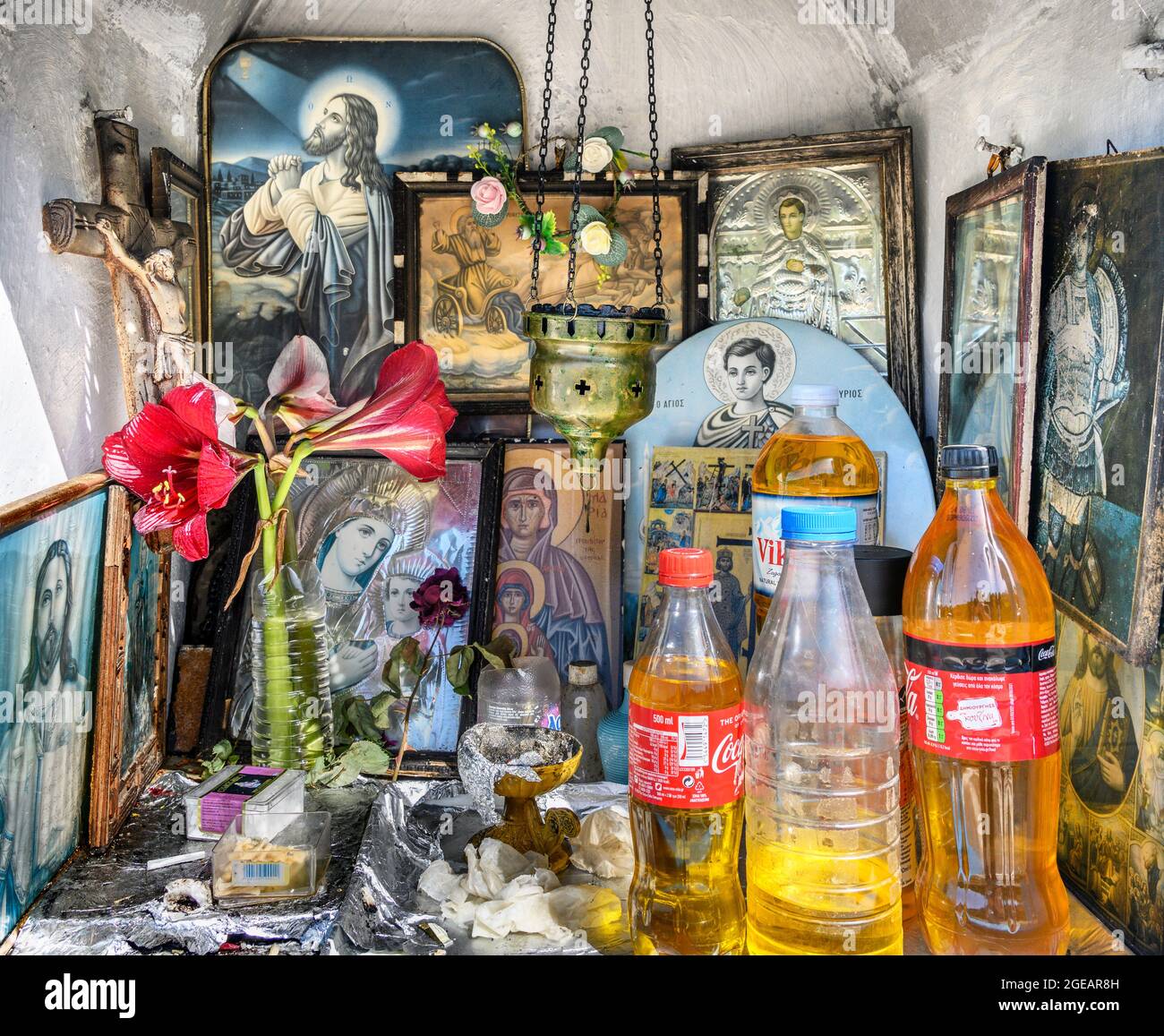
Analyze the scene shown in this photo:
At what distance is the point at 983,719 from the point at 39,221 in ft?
3.91

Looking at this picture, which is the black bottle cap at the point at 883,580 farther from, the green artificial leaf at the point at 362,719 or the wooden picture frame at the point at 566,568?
the green artificial leaf at the point at 362,719

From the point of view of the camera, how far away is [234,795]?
1.21 m

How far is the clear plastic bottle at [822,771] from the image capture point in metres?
1.00

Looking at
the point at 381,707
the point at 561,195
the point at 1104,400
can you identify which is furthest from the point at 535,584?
the point at 1104,400

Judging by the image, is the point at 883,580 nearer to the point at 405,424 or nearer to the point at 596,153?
the point at 405,424

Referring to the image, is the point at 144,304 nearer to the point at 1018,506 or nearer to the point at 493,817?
the point at 493,817

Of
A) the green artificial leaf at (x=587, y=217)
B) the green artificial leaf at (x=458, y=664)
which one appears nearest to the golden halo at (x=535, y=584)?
the green artificial leaf at (x=458, y=664)

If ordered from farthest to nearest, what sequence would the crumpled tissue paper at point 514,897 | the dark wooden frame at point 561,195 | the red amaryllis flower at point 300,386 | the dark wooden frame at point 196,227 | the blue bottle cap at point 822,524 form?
the dark wooden frame at point 561,195 < the dark wooden frame at point 196,227 < the red amaryllis flower at point 300,386 < the crumpled tissue paper at point 514,897 < the blue bottle cap at point 822,524

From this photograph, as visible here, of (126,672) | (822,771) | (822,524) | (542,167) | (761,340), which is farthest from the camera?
(761,340)

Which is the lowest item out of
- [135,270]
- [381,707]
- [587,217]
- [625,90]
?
[381,707]

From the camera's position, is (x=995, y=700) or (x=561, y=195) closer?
(x=995, y=700)

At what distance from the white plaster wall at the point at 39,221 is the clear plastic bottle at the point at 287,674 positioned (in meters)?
0.29

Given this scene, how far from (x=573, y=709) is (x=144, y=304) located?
832mm

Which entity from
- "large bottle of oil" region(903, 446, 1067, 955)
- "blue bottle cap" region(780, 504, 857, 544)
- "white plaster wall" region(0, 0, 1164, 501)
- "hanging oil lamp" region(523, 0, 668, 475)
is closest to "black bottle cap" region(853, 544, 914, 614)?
"large bottle of oil" region(903, 446, 1067, 955)
